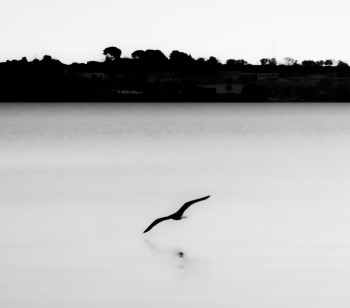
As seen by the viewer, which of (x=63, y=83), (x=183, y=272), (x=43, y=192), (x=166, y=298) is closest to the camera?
(x=166, y=298)

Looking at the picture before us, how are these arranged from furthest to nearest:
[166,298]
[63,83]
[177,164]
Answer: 1. [63,83]
2. [177,164]
3. [166,298]

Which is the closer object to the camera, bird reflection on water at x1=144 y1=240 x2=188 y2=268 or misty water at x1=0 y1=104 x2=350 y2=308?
misty water at x1=0 y1=104 x2=350 y2=308

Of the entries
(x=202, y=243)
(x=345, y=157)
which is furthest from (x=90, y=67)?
(x=202, y=243)

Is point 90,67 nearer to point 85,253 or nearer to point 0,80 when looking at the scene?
point 0,80

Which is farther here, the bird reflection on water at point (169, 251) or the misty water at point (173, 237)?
the bird reflection on water at point (169, 251)

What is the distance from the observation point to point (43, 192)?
28.2 metres

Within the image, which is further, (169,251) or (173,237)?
(173,237)

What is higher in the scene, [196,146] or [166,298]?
[166,298]

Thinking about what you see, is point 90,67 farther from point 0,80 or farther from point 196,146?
point 196,146

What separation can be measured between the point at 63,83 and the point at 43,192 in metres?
162

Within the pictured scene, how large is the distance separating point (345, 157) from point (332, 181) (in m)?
13.7

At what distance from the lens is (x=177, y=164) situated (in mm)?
42094

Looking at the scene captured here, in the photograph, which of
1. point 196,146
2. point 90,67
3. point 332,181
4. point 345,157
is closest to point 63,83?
point 90,67

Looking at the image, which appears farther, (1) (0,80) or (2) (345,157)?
(1) (0,80)
